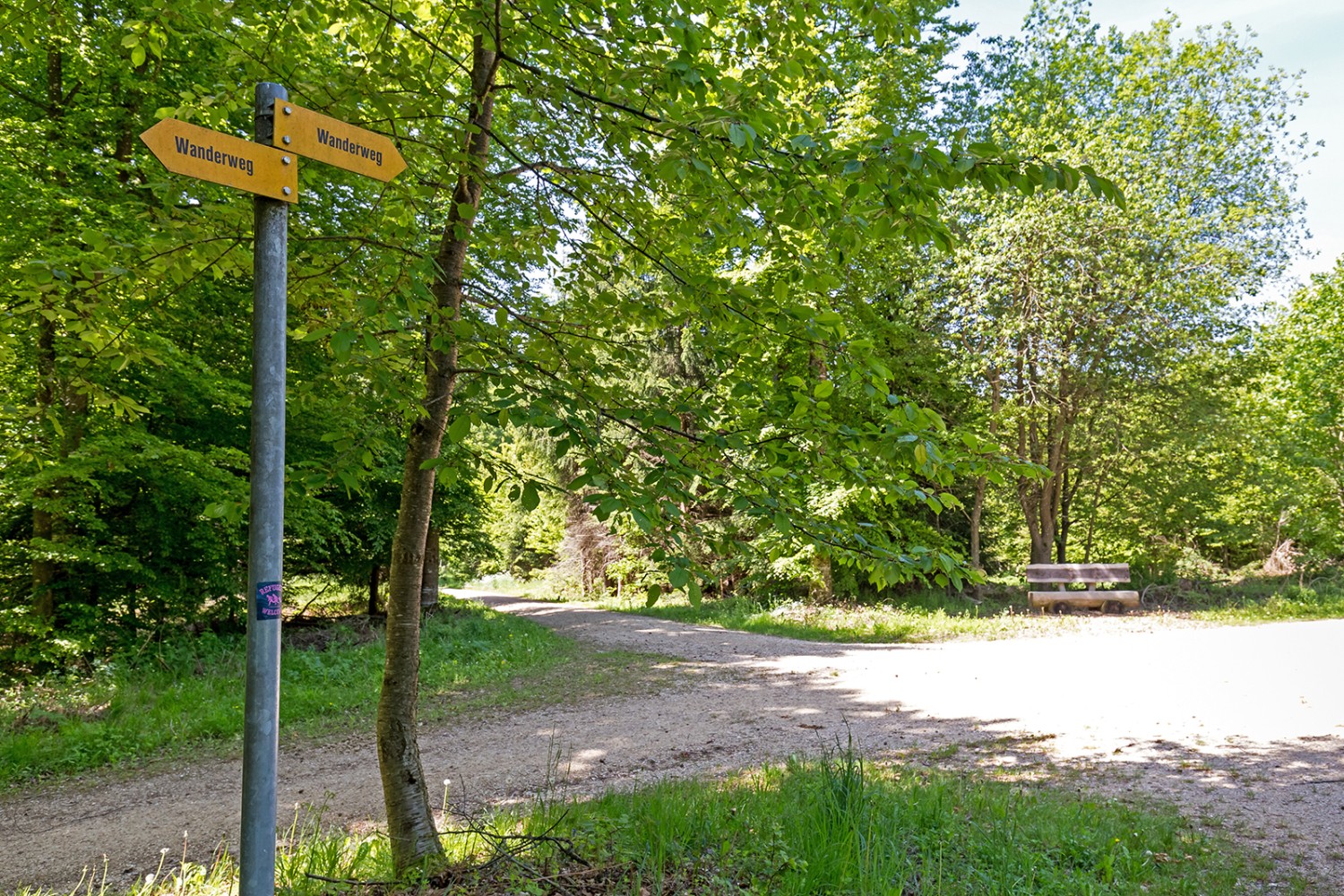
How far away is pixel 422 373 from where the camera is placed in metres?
3.97

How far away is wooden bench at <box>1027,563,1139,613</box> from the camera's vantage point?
16453mm

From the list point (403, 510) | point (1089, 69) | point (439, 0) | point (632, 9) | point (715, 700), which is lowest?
point (715, 700)

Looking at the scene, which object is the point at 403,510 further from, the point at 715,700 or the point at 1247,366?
the point at 1247,366

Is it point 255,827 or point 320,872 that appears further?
point 320,872

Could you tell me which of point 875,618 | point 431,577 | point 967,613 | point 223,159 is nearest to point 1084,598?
point 967,613

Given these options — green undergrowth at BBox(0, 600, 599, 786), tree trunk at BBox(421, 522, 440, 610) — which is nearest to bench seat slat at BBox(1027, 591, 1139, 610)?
green undergrowth at BBox(0, 600, 599, 786)

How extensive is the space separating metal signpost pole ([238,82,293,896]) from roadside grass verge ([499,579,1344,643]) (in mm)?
11086

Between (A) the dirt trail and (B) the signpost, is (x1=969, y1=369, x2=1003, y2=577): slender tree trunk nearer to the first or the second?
(A) the dirt trail

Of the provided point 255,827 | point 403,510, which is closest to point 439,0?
point 403,510

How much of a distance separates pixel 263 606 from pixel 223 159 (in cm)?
122

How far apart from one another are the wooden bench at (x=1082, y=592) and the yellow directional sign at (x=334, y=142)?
16.8 m

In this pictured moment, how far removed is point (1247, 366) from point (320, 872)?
22838 millimetres

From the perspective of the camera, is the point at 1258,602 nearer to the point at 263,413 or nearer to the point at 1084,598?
the point at 1084,598

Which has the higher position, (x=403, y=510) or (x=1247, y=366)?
(x=1247, y=366)
